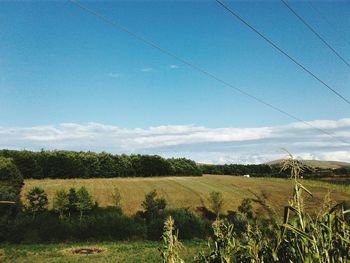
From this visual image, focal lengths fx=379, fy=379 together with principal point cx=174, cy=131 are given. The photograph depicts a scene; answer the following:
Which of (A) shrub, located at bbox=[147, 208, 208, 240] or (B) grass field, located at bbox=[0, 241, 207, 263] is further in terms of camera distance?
(A) shrub, located at bbox=[147, 208, 208, 240]

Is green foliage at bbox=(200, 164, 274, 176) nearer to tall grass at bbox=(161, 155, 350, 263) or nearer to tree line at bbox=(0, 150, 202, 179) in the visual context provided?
tree line at bbox=(0, 150, 202, 179)

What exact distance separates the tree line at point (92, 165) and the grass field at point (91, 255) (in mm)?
41367

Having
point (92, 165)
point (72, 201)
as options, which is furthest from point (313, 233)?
point (92, 165)

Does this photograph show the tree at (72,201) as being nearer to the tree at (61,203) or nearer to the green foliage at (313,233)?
the tree at (61,203)

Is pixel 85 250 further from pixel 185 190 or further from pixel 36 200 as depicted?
pixel 185 190

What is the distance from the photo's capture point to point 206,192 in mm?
90812

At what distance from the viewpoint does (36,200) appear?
69875 mm

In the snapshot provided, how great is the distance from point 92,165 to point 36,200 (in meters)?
35.9

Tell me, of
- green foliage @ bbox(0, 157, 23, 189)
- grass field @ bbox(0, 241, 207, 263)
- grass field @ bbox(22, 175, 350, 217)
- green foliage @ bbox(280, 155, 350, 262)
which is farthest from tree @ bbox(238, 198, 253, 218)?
green foliage @ bbox(280, 155, 350, 262)

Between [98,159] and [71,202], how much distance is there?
36.2 metres

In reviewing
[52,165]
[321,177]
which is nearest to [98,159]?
[52,165]

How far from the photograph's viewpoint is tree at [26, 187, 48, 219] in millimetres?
68750

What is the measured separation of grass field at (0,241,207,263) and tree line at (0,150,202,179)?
41367mm

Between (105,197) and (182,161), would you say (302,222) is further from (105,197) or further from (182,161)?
(182,161)
